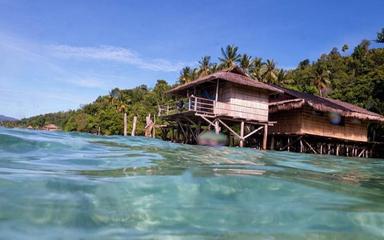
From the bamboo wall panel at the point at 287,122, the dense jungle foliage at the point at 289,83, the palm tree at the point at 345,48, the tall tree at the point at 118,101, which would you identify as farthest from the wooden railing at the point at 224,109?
the palm tree at the point at 345,48

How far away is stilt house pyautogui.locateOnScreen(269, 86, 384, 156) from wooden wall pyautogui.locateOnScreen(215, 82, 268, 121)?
1214mm

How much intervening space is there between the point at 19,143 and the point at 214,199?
16.0 feet

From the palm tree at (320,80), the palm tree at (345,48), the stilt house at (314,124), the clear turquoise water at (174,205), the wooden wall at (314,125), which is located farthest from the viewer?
the palm tree at (345,48)

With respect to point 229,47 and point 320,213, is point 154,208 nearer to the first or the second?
point 320,213

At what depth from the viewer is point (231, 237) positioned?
9.17 feet

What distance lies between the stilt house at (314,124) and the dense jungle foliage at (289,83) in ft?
19.4

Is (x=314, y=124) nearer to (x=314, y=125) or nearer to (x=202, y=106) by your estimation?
(x=314, y=125)

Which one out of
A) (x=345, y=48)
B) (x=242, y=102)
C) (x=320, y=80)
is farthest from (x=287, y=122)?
(x=345, y=48)

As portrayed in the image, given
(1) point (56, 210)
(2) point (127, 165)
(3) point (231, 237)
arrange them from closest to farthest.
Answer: (3) point (231, 237), (1) point (56, 210), (2) point (127, 165)

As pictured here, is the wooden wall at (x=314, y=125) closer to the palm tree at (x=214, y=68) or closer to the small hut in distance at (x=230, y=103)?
the small hut in distance at (x=230, y=103)

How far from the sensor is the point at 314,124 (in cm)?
2134

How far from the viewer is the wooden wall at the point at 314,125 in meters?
20.9

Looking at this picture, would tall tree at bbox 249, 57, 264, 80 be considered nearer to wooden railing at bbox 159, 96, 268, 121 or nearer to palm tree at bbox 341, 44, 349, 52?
wooden railing at bbox 159, 96, 268, 121

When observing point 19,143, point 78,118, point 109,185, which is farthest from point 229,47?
point 109,185
